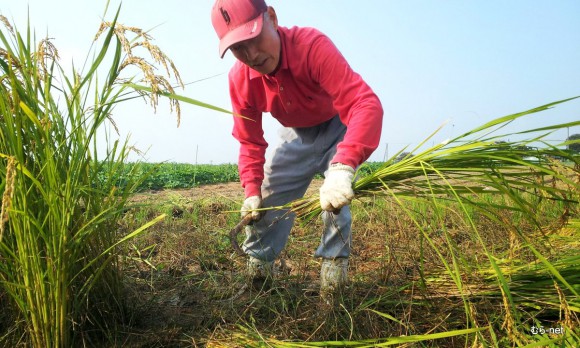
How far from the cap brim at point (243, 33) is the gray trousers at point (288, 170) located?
2.78ft

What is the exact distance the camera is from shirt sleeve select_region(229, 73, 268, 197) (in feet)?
9.39

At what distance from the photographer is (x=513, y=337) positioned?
1592 millimetres

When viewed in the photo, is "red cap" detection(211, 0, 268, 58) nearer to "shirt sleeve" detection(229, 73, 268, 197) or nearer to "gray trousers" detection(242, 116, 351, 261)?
"shirt sleeve" detection(229, 73, 268, 197)

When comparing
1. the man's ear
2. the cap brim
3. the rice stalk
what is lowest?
the rice stalk

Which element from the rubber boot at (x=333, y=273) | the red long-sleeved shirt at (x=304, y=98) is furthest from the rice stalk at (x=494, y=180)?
the rubber boot at (x=333, y=273)

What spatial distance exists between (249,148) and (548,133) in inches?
66.4

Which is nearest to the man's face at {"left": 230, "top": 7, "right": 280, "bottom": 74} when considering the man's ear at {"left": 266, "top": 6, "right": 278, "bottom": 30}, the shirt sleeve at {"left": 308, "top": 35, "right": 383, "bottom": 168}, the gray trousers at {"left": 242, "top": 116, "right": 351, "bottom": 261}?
the man's ear at {"left": 266, "top": 6, "right": 278, "bottom": 30}

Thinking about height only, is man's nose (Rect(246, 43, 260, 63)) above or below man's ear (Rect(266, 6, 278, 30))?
below

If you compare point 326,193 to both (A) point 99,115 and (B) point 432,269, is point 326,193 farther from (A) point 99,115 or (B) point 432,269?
(A) point 99,115

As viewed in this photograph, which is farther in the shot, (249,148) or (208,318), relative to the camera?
(249,148)

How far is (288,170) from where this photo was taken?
3.06m

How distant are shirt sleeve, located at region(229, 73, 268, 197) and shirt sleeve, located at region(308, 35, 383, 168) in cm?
53

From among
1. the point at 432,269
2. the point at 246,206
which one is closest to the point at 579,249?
the point at 432,269

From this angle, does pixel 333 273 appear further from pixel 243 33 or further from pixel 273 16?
pixel 273 16
